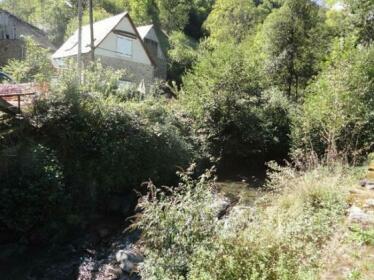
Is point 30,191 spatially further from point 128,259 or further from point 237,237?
point 237,237

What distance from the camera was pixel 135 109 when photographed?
34.6 feet

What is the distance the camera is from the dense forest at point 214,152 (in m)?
4.20

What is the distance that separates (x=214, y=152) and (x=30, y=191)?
6757mm

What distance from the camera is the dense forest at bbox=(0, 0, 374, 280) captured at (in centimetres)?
420

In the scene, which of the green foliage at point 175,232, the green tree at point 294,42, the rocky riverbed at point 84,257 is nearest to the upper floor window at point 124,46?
the green tree at point 294,42

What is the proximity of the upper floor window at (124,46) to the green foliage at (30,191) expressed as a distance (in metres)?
16.3

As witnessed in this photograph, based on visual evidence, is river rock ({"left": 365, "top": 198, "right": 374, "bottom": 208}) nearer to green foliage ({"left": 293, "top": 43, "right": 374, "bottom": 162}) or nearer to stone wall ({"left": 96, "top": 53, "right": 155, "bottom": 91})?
green foliage ({"left": 293, "top": 43, "right": 374, "bottom": 162})

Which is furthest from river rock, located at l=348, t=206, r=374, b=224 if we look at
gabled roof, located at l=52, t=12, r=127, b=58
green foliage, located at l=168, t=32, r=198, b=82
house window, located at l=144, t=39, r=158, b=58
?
green foliage, located at l=168, t=32, r=198, b=82

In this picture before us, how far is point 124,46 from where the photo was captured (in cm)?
2325

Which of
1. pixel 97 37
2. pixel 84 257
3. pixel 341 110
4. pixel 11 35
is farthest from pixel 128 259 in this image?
pixel 11 35

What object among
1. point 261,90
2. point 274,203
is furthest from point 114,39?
point 274,203

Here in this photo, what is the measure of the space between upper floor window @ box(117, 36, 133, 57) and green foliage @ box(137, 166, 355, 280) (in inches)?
760

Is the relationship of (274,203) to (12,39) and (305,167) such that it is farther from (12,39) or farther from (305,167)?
(12,39)

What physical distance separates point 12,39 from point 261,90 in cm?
1992
